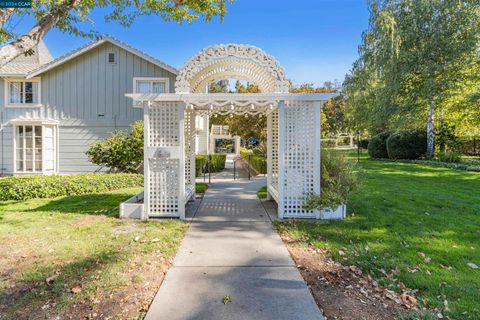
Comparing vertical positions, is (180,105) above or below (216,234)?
above

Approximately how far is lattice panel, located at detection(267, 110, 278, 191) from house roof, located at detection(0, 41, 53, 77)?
475 inches

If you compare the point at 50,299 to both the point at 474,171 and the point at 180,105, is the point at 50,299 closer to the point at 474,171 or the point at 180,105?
the point at 180,105

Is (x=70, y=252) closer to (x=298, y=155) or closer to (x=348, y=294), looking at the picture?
(x=348, y=294)

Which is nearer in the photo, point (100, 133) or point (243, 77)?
point (243, 77)

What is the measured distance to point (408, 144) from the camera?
2048 cm

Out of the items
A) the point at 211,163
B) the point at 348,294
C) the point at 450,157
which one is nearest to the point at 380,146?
the point at 450,157

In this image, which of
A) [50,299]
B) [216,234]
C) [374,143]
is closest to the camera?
[50,299]

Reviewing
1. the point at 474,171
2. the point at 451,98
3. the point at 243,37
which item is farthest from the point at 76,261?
the point at 451,98

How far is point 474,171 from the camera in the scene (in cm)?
1442

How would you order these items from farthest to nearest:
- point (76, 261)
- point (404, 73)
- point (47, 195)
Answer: point (404, 73)
point (47, 195)
point (76, 261)

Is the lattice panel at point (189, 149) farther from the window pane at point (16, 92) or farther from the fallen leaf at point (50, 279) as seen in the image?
the window pane at point (16, 92)

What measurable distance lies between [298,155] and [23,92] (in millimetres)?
14489

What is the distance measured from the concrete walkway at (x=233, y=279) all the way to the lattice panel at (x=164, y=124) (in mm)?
1947

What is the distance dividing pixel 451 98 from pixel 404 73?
335 centimetres
